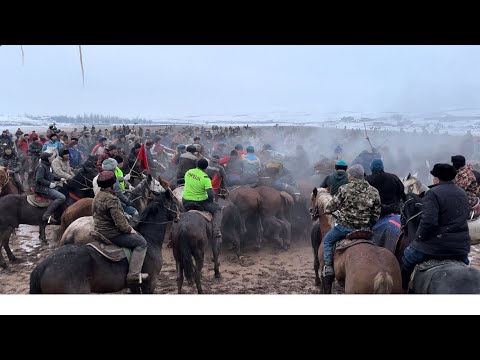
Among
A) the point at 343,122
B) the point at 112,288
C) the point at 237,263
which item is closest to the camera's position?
the point at 112,288

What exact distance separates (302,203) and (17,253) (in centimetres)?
704

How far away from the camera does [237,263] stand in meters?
9.52

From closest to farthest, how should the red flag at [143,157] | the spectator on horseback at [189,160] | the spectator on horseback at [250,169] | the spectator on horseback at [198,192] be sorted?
the spectator on horseback at [198,192] → the spectator on horseback at [189,160] → the red flag at [143,157] → the spectator on horseback at [250,169]

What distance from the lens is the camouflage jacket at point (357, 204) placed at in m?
5.60

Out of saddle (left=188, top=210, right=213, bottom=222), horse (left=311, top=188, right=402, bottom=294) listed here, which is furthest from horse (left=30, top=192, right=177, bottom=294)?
horse (left=311, top=188, right=402, bottom=294)

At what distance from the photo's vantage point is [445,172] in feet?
15.5

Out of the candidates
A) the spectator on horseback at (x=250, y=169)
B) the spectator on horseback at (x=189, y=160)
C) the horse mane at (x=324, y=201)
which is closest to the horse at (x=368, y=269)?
the horse mane at (x=324, y=201)

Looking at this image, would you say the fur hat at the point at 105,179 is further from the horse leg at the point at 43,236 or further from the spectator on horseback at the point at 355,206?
the horse leg at the point at 43,236

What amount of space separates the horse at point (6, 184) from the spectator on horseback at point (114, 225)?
6752mm

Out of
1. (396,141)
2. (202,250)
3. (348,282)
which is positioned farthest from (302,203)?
(396,141)

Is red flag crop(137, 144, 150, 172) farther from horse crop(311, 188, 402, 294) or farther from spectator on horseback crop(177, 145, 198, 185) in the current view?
horse crop(311, 188, 402, 294)

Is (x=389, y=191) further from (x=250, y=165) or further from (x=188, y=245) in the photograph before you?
(x=250, y=165)
